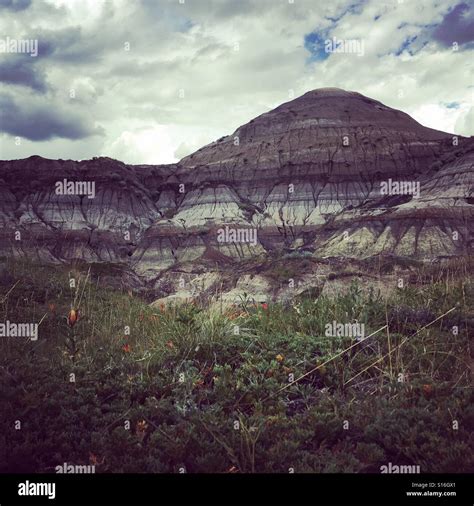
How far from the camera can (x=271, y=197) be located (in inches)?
3068

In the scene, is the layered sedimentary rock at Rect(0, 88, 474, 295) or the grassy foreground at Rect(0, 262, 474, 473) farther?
the layered sedimentary rock at Rect(0, 88, 474, 295)

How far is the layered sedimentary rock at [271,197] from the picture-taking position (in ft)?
188

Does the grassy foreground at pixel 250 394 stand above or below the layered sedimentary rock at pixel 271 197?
below

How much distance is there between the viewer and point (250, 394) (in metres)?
4.75

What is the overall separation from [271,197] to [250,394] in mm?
73990

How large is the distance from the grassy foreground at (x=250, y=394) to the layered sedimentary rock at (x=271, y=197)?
46.5 m

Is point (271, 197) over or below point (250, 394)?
over

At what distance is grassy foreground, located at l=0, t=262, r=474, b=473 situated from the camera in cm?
381

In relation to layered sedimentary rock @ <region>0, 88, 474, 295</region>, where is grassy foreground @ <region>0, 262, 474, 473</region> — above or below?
below

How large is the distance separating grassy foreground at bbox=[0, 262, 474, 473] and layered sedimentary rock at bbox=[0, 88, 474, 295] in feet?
153

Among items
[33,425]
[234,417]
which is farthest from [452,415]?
[33,425]

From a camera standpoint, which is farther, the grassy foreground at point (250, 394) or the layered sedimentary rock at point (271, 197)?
the layered sedimentary rock at point (271, 197)

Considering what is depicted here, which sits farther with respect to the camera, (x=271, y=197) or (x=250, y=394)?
(x=271, y=197)
